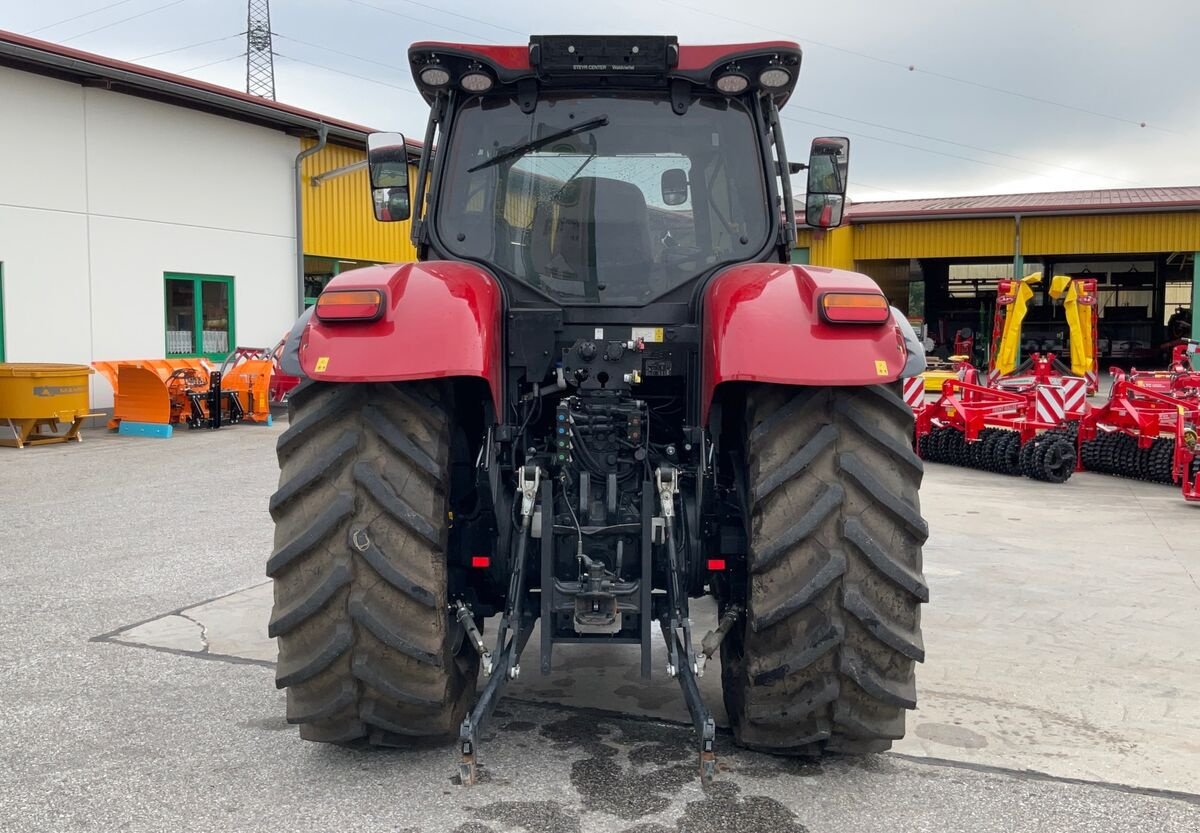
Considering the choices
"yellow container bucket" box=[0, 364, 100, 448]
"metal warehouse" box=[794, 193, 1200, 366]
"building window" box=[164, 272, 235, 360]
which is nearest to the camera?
"yellow container bucket" box=[0, 364, 100, 448]

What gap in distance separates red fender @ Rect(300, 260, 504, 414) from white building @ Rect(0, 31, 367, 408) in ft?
41.0

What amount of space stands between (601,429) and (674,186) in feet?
3.41

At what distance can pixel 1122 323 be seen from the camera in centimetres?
3575

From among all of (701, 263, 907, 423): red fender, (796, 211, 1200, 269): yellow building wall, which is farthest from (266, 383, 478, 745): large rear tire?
(796, 211, 1200, 269): yellow building wall

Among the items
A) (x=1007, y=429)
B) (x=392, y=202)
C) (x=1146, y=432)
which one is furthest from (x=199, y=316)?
(x=392, y=202)

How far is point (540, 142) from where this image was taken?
399 centimetres

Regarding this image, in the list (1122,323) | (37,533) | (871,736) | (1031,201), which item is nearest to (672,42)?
(871,736)

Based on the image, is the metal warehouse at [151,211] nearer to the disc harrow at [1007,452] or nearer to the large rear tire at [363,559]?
the disc harrow at [1007,452]

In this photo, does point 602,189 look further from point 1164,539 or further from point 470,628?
point 1164,539

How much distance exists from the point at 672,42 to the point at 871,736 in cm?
245

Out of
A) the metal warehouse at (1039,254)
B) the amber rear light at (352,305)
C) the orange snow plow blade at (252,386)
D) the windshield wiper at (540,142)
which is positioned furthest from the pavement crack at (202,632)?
the metal warehouse at (1039,254)

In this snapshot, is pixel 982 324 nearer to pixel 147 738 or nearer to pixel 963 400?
pixel 963 400

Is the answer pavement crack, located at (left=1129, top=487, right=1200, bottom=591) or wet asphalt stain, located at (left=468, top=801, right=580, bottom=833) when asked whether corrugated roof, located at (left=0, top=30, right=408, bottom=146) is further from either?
wet asphalt stain, located at (left=468, top=801, right=580, bottom=833)

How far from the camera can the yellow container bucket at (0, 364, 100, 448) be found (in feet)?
41.7
